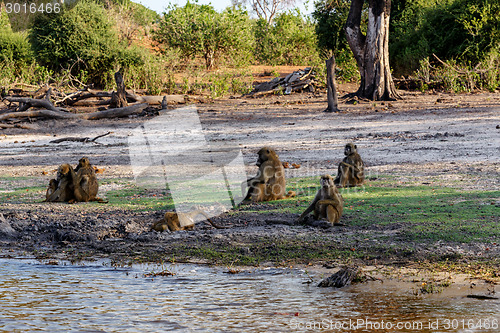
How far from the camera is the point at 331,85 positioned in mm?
21672

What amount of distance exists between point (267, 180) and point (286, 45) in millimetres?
32516

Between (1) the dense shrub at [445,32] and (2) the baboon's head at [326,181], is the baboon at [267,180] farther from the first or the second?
(1) the dense shrub at [445,32]

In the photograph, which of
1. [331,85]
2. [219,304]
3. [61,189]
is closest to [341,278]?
[219,304]

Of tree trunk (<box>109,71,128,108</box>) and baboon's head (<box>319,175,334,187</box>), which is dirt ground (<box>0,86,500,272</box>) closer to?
baboon's head (<box>319,175,334,187</box>)

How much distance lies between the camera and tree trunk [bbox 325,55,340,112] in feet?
70.6

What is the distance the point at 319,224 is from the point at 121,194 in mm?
4716

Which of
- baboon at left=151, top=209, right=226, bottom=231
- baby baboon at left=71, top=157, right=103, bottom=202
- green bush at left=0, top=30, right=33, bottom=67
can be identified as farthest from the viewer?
green bush at left=0, top=30, right=33, bottom=67

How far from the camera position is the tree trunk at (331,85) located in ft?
70.6

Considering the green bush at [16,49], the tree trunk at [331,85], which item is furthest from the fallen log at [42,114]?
the green bush at [16,49]

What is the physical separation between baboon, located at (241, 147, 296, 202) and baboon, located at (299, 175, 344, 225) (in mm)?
1787

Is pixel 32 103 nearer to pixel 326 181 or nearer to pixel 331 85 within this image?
pixel 331 85

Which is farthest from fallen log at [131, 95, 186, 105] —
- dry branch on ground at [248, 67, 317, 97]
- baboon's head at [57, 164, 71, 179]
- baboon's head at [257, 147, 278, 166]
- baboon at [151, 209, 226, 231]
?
baboon at [151, 209, 226, 231]

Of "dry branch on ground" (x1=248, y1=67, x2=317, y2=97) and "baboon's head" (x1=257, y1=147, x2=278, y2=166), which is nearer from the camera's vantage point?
"baboon's head" (x1=257, y1=147, x2=278, y2=166)

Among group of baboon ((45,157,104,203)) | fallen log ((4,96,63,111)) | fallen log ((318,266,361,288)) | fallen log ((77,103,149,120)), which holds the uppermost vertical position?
fallen log ((4,96,63,111))
